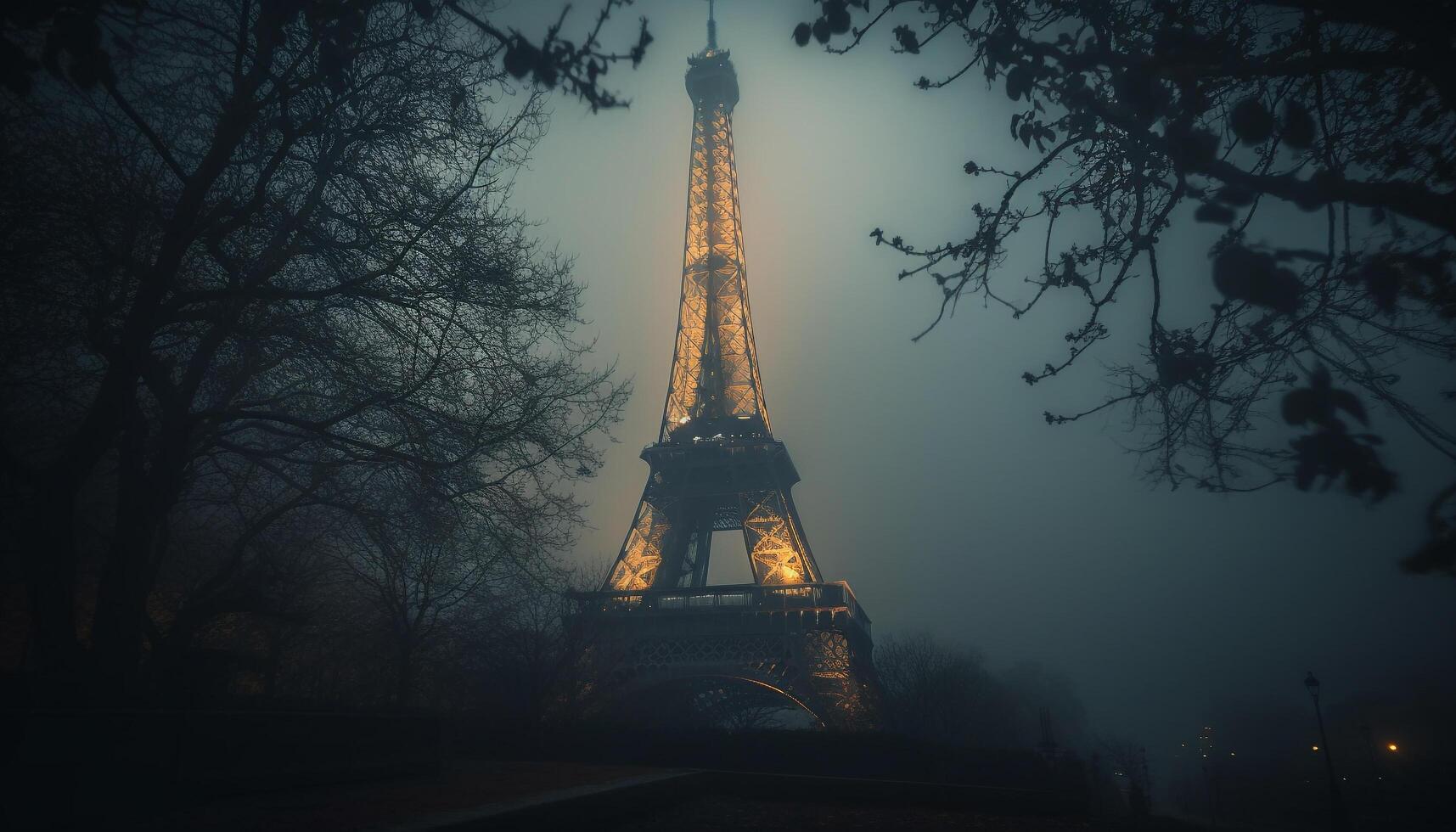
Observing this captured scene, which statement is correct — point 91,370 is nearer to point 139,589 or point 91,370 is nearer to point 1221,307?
point 139,589

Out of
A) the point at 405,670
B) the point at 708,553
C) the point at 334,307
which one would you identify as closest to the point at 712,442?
the point at 708,553

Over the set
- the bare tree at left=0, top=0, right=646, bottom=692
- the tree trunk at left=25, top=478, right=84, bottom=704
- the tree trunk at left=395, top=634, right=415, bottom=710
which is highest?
the bare tree at left=0, top=0, right=646, bottom=692

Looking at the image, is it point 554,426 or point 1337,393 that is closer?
point 1337,393

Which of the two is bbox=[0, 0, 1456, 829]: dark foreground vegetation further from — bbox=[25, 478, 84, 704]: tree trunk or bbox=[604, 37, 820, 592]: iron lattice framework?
bbox=[604, 37, 820, 592]: iron lattice framework

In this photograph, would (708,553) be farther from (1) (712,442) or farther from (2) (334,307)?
(2) (334,307)

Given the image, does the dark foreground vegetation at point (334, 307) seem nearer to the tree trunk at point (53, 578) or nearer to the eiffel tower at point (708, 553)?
the tree trunk at point (53, 578)

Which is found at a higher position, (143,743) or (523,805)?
(143,743)

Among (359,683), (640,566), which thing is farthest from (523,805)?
(640,566)

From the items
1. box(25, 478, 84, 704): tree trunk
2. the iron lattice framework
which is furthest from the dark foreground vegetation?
the iron lattice framework
